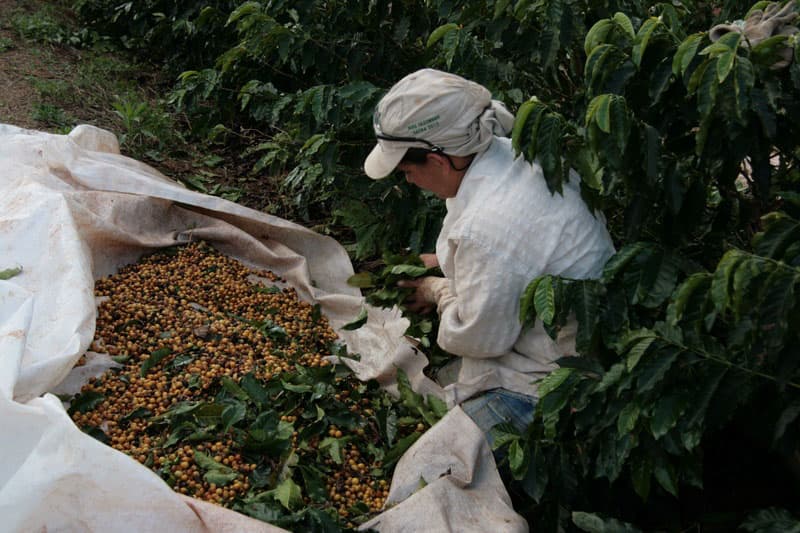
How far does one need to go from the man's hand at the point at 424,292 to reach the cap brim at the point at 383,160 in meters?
0.47

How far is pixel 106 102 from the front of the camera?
16.5 ft

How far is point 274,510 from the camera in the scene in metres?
2.21

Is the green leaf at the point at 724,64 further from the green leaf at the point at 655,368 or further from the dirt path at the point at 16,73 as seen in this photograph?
the dirt path at the point at 16,73

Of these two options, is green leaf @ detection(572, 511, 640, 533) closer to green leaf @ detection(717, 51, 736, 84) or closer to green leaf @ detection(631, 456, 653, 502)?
green leaf @ detection(631, 456, 653, 502)

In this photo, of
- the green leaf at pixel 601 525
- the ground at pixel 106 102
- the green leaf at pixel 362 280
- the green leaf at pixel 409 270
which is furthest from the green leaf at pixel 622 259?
the ground at pixel 106 102

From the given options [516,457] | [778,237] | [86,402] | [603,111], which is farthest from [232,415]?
[778,237]

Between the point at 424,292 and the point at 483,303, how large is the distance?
549 millimetres

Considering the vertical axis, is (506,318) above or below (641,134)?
below

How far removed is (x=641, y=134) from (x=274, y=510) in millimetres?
1409

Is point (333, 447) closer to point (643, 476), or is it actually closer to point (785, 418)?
point (643, 476)

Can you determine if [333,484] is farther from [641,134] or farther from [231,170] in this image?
[231,170]

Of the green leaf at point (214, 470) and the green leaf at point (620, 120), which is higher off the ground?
the green leaf at point (620, 120)

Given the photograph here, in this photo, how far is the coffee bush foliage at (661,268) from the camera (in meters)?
1.75

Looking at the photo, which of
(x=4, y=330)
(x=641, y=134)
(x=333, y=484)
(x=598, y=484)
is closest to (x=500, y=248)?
(x=641, y=134)
